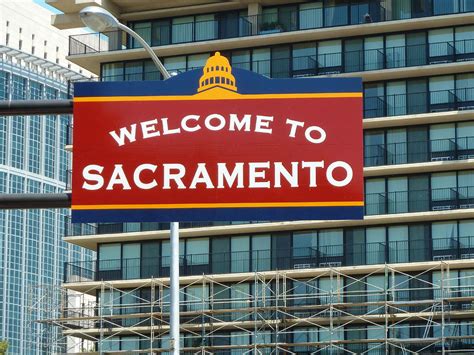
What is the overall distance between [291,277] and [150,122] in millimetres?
61256

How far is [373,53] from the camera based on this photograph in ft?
251

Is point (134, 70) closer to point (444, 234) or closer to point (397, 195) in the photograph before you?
point (397, 195)

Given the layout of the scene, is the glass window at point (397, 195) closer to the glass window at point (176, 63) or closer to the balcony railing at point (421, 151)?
the balcony railing at point (421, 151)

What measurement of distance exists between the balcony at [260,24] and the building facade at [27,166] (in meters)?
97.9

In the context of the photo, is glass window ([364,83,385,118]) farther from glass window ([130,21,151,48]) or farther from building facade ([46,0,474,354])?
glass window ([130,21,151,48])

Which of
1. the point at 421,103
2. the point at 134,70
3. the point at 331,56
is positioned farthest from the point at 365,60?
the point at 134,70

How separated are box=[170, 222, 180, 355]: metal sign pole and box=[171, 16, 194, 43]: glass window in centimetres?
6470

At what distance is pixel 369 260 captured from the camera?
72875 mm

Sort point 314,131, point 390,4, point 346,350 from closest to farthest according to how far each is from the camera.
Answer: point 314,131 → point 346,350 → point 390,4

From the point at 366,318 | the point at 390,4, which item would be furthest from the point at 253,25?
the point at 366,318

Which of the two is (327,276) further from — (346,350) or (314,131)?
(314,131)

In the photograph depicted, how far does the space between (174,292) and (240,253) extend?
60019 millimetres

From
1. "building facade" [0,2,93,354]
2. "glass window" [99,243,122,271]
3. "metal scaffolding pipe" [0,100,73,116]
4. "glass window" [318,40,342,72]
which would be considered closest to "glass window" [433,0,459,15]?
"glass window" [318,40,342,72]

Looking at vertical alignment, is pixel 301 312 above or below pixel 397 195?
below
